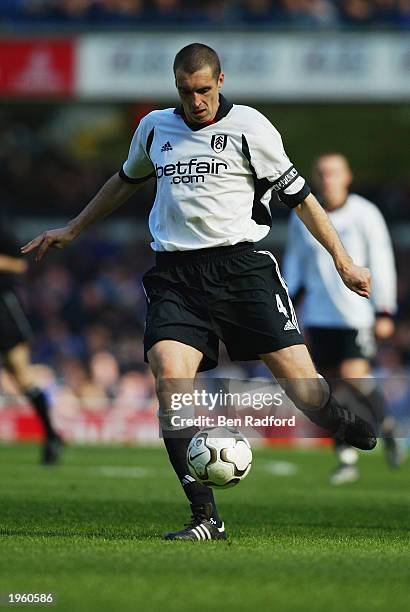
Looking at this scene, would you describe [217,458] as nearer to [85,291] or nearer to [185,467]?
[185,467]

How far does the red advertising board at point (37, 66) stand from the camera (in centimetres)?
2122

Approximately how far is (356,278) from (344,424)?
0.79 metres

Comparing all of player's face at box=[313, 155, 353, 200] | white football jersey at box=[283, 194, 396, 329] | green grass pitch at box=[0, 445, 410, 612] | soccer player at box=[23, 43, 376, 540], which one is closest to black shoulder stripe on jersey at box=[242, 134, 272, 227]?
soccer player at box=[23, 43, 376, 540]

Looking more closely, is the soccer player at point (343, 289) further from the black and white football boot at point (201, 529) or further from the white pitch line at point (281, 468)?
the black and white football boot at point (201, 529)

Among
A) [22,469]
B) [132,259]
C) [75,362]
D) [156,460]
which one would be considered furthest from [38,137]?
[22,469]

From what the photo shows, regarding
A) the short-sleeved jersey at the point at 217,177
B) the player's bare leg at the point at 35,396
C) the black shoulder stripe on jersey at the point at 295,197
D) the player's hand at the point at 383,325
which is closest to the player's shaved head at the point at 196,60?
the short-sleeved jersey at the point at 217,177

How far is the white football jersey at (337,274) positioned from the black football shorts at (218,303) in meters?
4.33

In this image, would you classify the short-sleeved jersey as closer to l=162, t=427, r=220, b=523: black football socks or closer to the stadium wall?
l=162, t=427, r=220, b=523: black football socks

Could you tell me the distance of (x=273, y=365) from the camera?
6387 millimetres

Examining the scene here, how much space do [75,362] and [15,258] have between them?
6754mm

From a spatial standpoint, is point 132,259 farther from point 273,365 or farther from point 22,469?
point 273,365

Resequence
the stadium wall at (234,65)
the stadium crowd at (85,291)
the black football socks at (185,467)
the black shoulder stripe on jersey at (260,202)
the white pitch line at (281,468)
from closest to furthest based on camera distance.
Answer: the black football socks at (185,467)
the black shoulder stripe on jersey at (260,202)
the white pitch line at (281,468)
the stadium crowd at (85,291)
the stadium wall at (234,65)

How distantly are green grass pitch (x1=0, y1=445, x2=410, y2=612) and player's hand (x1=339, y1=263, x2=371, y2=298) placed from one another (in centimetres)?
115

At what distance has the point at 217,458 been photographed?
19.6 feet
